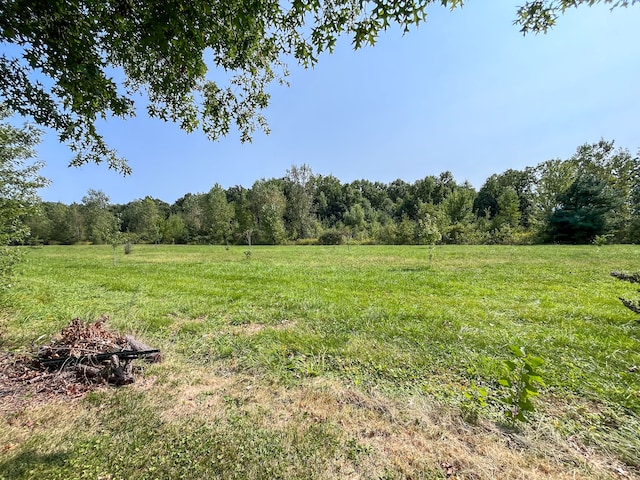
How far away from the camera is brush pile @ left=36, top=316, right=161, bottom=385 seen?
3.21m

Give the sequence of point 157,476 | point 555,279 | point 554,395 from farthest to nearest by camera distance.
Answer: point 555,279 < point 554,395 < point 157,476

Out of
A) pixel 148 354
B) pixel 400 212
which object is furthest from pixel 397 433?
pixel 400 212

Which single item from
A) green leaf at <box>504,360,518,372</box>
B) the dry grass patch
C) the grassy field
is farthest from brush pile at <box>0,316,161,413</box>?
green leaf at <box>504,360,518,372</box>

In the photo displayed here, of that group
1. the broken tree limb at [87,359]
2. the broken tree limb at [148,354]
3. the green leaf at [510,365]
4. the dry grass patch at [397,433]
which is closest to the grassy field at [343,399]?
the dry grass patch at [397,433]

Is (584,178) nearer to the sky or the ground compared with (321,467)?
nearer to the sky

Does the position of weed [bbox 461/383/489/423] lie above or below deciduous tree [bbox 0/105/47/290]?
below

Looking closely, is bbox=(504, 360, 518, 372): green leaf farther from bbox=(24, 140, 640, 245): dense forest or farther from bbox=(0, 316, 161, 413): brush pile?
bbox=(24, 140, 640, 245): dense forest

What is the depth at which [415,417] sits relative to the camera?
2531 millimetres

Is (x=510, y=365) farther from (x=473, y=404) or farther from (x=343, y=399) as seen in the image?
(x=343, y=399)

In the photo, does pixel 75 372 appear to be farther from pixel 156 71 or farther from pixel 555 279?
pixel 555 279

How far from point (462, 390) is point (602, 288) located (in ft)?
26.0

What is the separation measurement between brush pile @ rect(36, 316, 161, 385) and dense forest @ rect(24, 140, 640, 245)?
13193mm

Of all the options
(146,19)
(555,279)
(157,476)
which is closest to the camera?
(157,476)

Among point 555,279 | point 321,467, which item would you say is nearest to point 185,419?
point 321,467
